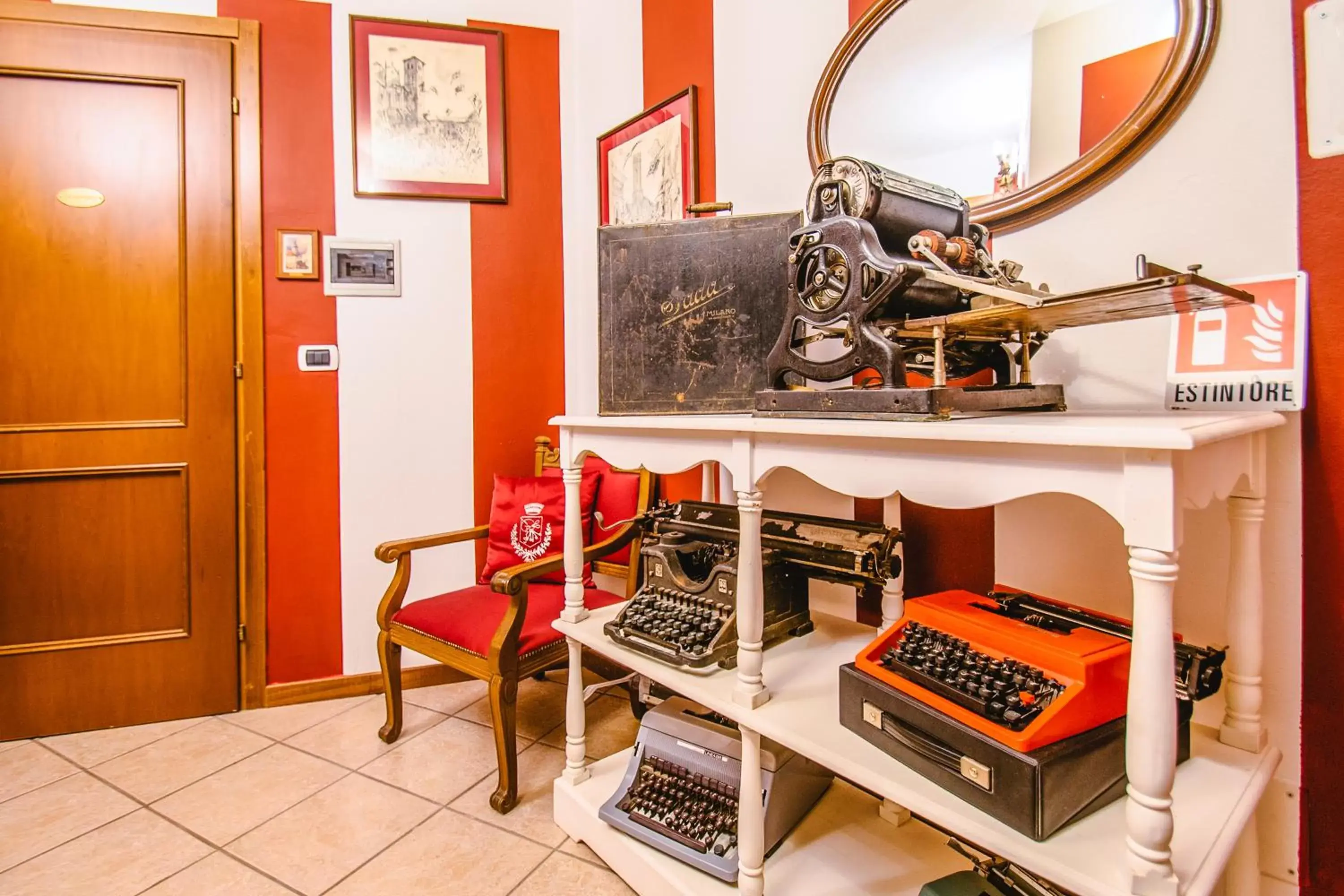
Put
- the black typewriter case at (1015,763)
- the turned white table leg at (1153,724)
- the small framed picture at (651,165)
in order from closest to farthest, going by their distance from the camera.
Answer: the turned white table leg at (1153,724) → the black typewriter case at (1015,763) → the small framed picture at (651,165)

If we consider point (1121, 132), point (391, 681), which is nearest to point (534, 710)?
point (391, 681)

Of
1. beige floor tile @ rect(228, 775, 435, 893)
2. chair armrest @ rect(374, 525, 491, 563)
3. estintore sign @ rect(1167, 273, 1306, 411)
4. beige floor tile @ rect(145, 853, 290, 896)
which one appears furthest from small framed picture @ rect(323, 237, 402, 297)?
estintore sign @ rect(1167, 273, 1306, 411)

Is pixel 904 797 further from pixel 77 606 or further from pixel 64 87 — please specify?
pixel 64 87

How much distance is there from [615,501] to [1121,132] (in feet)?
6.05

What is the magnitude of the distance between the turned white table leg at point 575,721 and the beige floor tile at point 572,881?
0.62 ft

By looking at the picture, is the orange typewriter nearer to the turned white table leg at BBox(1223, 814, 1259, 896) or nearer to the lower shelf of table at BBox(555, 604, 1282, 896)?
the lower shelf of table at BBox(555, 604, 1282, 896)

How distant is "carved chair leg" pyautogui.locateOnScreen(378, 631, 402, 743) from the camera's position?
2.25 metres

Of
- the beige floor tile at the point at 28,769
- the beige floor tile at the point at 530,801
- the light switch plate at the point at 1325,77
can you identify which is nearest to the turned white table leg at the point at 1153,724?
the light switch plate at the point at 1325,77

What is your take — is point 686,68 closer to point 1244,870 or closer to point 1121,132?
point 1121,132

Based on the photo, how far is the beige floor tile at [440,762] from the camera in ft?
6.64

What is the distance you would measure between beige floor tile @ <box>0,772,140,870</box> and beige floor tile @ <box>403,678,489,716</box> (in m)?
0.87

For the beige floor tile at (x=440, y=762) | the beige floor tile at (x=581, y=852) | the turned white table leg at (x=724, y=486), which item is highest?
the turned white table leg at (x=724, y=486)

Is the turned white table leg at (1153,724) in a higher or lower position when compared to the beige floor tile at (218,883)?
higher

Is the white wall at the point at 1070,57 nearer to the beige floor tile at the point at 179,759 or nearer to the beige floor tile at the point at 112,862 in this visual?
the beige floor tile at the point at 112,862
